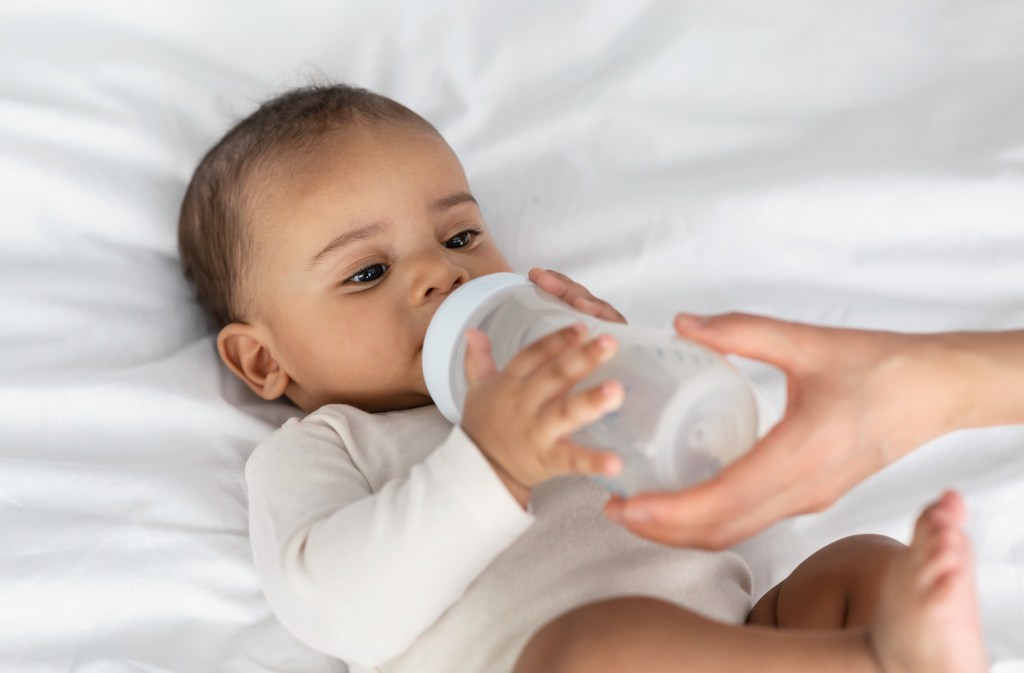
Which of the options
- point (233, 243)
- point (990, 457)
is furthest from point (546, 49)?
point (990, 457)

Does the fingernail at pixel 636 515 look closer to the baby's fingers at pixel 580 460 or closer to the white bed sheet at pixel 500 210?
the baby's fingers at pixel 580 460

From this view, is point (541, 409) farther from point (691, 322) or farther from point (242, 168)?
point (242, 168)

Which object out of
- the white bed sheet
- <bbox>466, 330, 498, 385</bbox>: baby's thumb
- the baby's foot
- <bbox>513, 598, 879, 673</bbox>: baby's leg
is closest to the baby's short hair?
the white bed sheet

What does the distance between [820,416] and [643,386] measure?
17cm

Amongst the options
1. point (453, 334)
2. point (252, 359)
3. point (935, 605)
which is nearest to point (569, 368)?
point (453, 334)

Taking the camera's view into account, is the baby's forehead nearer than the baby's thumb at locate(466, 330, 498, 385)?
No

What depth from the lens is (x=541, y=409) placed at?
41.9 inches

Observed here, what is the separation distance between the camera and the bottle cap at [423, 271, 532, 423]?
1276 mm

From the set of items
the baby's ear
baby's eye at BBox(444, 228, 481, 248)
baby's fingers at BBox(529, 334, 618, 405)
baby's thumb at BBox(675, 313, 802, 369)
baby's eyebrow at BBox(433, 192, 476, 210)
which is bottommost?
the baby's ear

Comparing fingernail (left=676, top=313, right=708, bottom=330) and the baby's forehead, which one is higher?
fingernail (left=676, top=313, right=708, bottom=330)

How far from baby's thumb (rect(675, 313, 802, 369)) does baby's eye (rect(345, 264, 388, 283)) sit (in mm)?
517

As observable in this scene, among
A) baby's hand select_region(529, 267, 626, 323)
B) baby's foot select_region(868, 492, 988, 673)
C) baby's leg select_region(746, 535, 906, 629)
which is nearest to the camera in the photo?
baby's foot select_region(868, 492, 988, 673)

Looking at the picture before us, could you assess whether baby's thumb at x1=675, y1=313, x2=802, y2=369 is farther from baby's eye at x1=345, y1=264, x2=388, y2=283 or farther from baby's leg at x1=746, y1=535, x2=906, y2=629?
Result: baby's eye at x1=345, y1=264, x2=388, y2=283

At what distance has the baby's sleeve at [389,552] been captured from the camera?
→ 113 centimetres
